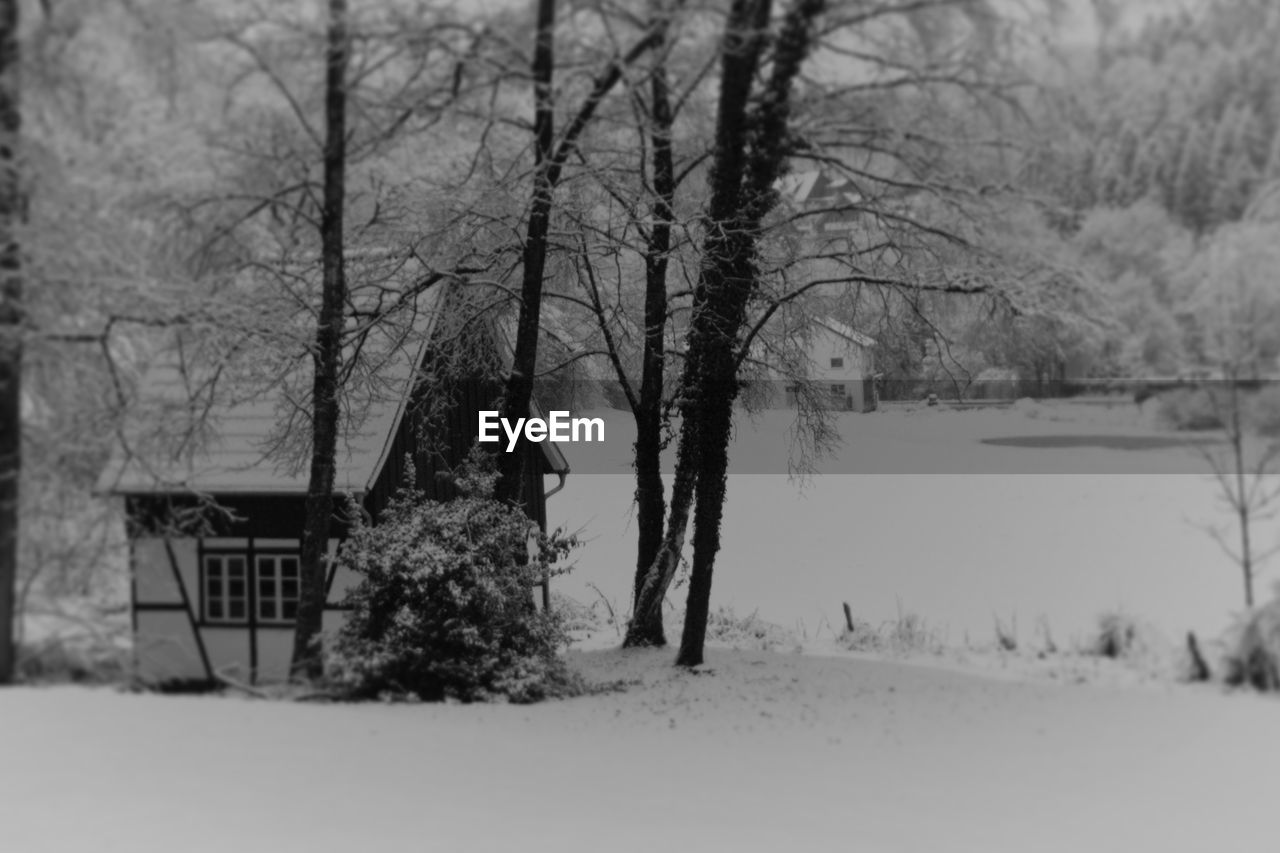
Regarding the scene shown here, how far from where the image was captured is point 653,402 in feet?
15.9

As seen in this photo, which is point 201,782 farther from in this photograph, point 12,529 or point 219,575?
point 12,529

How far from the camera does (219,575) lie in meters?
3.52

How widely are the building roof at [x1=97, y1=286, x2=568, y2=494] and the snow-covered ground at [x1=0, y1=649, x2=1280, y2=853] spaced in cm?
63

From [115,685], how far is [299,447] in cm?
80

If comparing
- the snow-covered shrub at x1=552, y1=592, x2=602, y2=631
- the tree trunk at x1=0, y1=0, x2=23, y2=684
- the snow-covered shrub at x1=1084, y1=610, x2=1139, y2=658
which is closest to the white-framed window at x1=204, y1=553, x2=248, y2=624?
the tree trunk at x1=0, y1=0, x2=23, y2=684

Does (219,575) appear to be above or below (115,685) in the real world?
above

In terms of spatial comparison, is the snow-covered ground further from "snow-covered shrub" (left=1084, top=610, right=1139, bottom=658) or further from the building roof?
the building roof

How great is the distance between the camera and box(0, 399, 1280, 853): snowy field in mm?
3525

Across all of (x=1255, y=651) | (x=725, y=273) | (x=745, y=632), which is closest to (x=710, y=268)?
(x=725, y=273)

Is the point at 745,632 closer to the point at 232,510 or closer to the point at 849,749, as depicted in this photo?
the point at 849,749

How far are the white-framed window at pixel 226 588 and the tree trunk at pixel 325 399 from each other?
156 mm

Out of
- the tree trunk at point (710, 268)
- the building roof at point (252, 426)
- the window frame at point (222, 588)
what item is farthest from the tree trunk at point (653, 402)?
the window frame at point (222, 588)

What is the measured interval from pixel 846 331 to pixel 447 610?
169cm

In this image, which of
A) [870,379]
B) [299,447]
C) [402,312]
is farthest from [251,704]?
[870,379]
